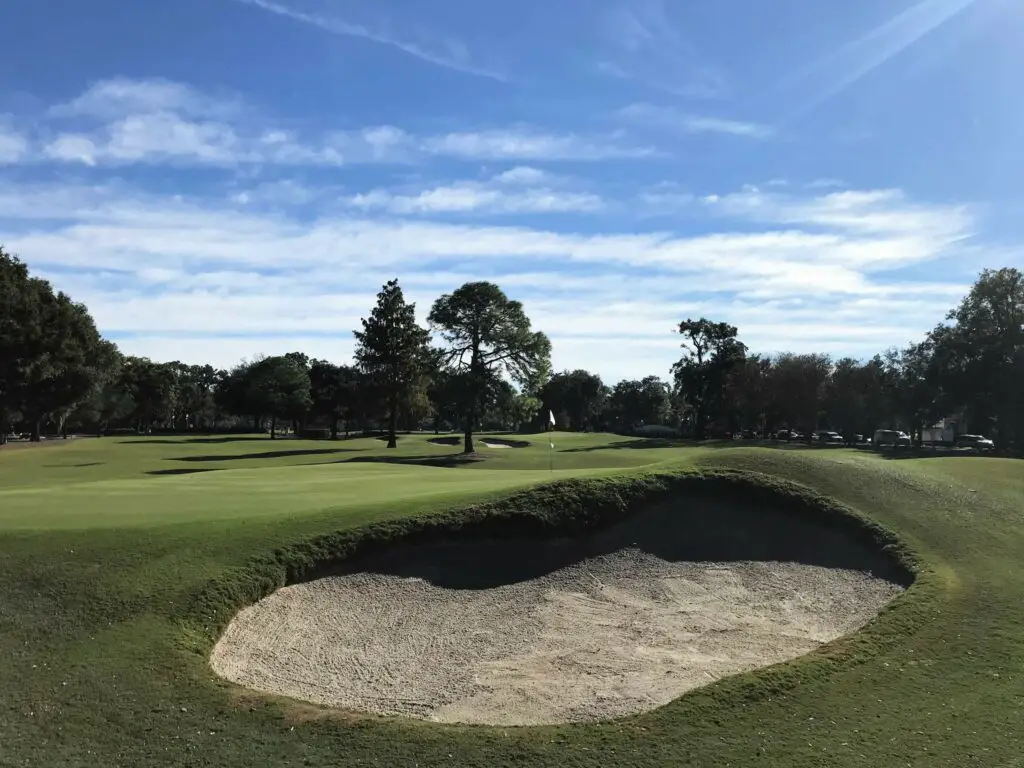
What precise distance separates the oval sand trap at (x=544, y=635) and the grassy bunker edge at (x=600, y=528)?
0.40 m

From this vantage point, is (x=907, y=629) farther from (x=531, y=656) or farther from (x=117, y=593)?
(x=117, y=593)

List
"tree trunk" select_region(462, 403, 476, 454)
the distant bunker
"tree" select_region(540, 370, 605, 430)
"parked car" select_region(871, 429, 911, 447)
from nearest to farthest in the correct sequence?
the distant bunker
"tree trunk" select_region(462, 403, 476, 454)
"parked car" select_region(871, 429, 911, 447)
"tree" select_region(540, 370, 605, 430)

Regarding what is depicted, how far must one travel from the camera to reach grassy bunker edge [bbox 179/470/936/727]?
1061 cm

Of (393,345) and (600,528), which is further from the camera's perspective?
(393,345)

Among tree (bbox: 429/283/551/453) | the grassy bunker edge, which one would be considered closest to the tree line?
tree (bbox: 429/283/551/453)

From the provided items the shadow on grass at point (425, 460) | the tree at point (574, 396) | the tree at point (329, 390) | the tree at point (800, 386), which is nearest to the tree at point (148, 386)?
the tree at point (329, 390)

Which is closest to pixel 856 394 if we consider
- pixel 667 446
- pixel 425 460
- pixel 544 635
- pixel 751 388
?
pixel 751 388

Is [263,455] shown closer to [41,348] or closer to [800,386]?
[41,348]

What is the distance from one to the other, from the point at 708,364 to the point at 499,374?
5235 centimetres

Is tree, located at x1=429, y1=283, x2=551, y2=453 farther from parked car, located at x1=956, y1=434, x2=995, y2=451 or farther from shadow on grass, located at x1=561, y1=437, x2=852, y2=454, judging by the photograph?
parked car, located at x1=956, y1=434, x2=995, y2=451

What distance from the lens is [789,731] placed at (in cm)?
865

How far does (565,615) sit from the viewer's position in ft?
44.4

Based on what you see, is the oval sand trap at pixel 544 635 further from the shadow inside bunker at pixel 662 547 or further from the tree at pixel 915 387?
the tree at pixel 915 387

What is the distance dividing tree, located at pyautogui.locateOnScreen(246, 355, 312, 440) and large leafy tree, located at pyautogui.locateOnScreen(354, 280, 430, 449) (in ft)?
126
